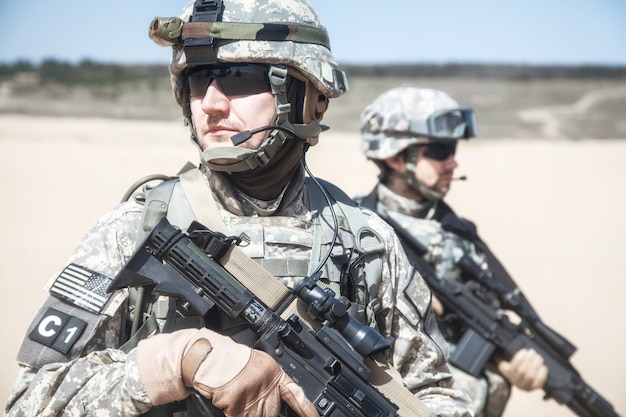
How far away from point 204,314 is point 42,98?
25347 mm

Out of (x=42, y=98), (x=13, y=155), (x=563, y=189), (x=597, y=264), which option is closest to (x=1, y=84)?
(x=42, y=98)

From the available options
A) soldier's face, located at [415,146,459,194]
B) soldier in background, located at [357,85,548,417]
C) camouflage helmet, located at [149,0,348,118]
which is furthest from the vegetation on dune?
camouflage helmet, located at [149,0,348,118]

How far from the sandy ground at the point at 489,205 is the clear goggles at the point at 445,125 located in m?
4.42

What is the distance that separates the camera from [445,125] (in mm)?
5672

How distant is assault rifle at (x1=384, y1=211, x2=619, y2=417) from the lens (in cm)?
540

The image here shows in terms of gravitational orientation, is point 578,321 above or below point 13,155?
above

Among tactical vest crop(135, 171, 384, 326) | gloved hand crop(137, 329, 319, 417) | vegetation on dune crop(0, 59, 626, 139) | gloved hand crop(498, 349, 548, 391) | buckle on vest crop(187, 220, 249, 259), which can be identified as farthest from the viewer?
vegetation on dune crop(0, 59, 626, 139)

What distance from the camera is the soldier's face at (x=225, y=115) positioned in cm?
276

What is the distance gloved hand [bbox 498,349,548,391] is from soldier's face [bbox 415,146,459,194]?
1148mm

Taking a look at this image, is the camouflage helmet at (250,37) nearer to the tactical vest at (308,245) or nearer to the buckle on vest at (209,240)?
the tactical vest at (308,245)

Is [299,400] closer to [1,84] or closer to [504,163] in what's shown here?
[504,163]

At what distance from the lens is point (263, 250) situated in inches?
110

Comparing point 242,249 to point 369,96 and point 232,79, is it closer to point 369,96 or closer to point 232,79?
point 232,79

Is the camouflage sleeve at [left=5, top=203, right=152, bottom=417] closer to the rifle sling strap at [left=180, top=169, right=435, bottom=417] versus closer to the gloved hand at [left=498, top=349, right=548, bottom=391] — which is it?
the rifle sling strap at [left=180, top=169, right=435, bottom=417]
